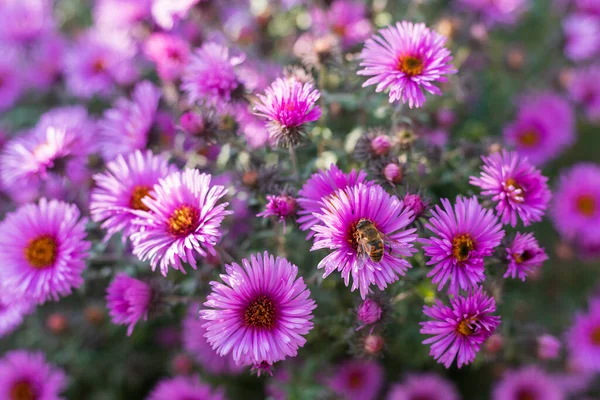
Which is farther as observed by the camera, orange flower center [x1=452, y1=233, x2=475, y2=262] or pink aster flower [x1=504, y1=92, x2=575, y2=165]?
pink aster flower [x1=504, y1=92, x2=575, y2=165]

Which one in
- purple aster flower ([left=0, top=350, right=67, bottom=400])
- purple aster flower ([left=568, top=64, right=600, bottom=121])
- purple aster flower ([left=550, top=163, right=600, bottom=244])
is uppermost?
purple aster flower ([left=568, top=64, right=600, bottom=121])

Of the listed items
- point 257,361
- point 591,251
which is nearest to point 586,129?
point 591,251

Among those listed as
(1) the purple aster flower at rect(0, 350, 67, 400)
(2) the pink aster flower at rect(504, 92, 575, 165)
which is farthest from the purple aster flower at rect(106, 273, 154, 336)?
(2) the pink aster flower at rect(504, 92, 575, 165)

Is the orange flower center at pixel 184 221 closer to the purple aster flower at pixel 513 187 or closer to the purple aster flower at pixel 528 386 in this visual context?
the purple aster flower at pixel 513 187

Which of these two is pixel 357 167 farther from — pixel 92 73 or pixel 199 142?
pixel 92 73

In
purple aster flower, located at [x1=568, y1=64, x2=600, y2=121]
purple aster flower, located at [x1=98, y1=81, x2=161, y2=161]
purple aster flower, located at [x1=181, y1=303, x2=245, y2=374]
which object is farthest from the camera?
purple aster flower, located at [x1=568, y1=64, x2=600, y2=121]

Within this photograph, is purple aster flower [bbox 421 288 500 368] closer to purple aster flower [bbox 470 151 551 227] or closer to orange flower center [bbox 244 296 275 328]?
purple aster flower [bbox 470 151 551 227]

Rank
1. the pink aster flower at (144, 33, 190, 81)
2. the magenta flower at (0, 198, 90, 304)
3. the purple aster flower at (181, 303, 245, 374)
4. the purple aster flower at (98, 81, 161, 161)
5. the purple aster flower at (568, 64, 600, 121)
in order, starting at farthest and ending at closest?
the purple aster flower at (568, 64, 600, 121) < the pink aster flower at (144, 33, 190, 81) < the purple aster flower at (181, 303, 245, 374) < the purple aster flower at (98, 81, 161, 161) < the magenta flower at (0, 198, 90, 304)

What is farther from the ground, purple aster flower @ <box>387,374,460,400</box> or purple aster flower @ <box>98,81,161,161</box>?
purple aster flower @ <box>98,81,161,161</box>
